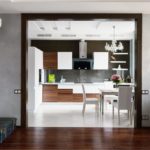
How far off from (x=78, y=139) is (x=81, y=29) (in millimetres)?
5278

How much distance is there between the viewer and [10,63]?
262 inches

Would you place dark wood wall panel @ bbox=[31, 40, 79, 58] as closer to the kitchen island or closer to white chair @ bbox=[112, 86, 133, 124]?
the kitchen island

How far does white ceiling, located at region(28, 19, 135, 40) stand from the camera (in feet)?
29.0

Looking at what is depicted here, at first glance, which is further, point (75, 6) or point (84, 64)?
point (84, 64)

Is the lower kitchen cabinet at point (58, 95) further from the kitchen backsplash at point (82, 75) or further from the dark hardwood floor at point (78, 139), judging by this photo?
the dark hardwood floor at point (78, 139)

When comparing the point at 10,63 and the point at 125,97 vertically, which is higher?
the point at 10,63

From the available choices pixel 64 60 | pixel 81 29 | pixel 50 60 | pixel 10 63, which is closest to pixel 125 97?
pixel 10 63

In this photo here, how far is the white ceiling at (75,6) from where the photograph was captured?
557 centimetres

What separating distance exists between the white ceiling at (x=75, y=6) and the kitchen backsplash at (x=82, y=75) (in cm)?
670

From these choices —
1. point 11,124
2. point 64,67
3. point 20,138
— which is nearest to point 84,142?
point 20,138

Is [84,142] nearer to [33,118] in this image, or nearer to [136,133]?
[136,133]

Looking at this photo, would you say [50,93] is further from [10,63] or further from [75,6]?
[75,6]

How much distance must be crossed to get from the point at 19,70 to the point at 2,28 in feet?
3.33

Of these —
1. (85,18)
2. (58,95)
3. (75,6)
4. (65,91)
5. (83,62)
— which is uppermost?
(75,6)
